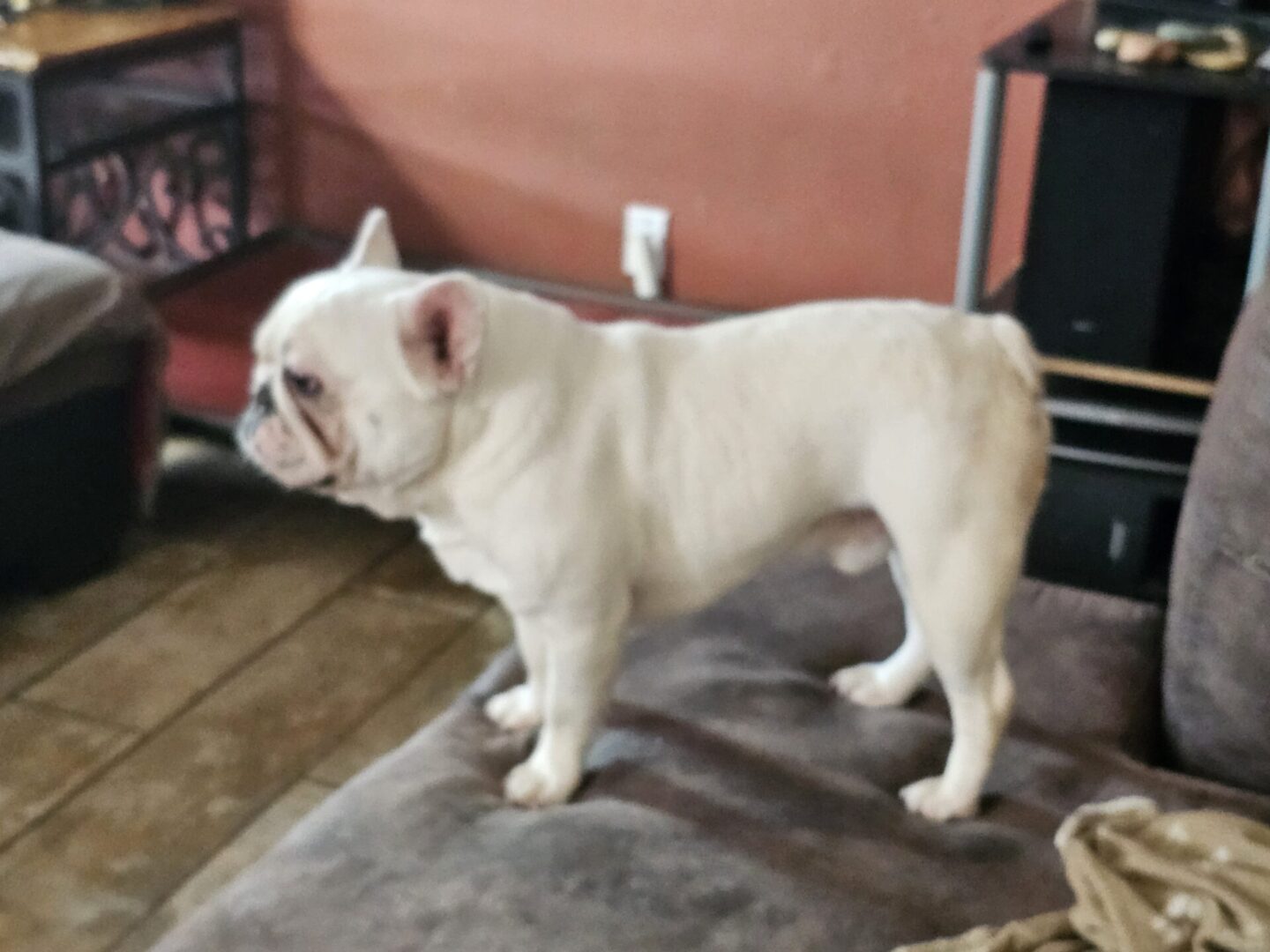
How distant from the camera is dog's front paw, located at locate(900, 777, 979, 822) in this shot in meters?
1.36

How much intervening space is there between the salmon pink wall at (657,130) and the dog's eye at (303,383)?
1.54 meters

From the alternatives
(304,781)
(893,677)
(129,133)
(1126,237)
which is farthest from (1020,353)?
(129,133)

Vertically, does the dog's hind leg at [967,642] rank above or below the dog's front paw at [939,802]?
above

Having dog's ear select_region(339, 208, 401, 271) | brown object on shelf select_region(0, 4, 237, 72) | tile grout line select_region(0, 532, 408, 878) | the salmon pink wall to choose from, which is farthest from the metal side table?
dog's ear select_region(339, 208, 401, 271)

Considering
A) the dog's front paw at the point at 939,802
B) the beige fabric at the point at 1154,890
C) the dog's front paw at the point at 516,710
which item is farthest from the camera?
the dog's front paw at the point at 516,710

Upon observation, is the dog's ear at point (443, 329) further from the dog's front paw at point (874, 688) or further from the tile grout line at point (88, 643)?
the tile grout line at point (88, 643)

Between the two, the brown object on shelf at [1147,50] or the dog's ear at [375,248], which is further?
the brown object on shelf at [1147,50]

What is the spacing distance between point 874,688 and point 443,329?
65 cm

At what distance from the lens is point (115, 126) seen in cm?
264

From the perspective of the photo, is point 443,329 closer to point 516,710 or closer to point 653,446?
point 653,446

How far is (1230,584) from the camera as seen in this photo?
54.2 inches

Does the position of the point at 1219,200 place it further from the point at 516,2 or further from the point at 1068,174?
the point at 516,2

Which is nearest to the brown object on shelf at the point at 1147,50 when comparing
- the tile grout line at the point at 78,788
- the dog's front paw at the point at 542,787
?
the dog's front paw at the point at 542,787

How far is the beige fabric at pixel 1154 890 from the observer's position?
1.10 meters
